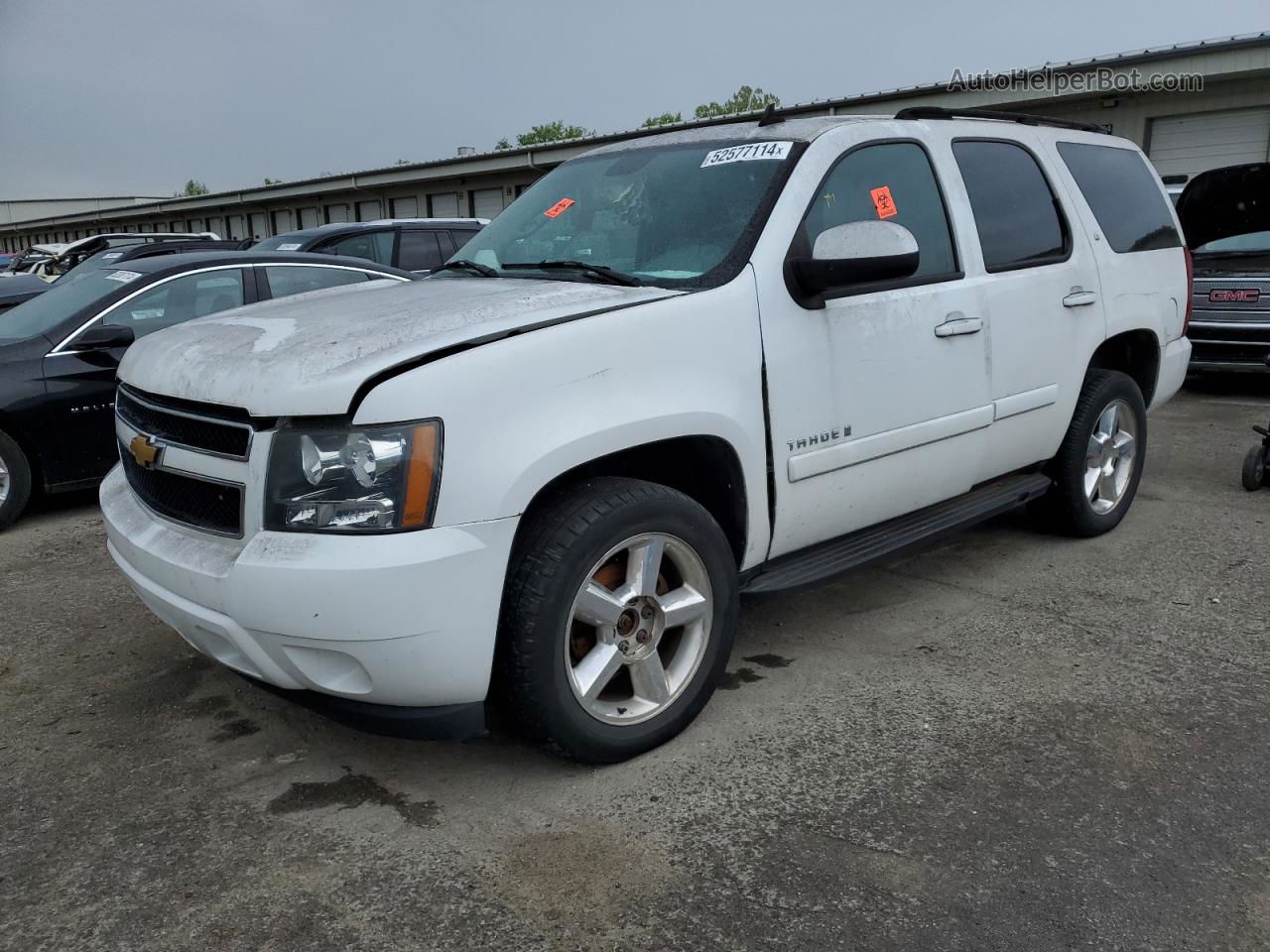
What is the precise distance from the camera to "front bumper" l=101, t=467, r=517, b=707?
2471 mm

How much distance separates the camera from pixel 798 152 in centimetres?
352

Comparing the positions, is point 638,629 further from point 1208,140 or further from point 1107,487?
point 1208,140

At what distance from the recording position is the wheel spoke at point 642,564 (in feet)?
9.67

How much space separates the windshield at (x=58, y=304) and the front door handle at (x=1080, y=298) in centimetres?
541

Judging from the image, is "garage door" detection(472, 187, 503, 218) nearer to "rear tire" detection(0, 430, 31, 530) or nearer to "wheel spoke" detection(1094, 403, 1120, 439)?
"rear tire" detection(0, 430, 31, 530)

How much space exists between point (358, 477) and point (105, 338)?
14.4 ft

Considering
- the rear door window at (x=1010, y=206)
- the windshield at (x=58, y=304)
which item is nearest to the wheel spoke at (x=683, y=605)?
the rear door window at (x=1010, y=206)

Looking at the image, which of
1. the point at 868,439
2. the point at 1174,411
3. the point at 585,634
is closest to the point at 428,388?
the point at 585,634

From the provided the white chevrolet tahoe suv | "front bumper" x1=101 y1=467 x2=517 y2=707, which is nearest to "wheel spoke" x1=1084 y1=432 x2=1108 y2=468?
the white chevrolet tahoe suv

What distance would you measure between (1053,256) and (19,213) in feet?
370

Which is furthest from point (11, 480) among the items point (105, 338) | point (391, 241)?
point (391, 241)

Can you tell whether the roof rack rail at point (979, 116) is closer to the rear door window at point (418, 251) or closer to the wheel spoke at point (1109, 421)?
the wheel spoke at point (1109, 421)

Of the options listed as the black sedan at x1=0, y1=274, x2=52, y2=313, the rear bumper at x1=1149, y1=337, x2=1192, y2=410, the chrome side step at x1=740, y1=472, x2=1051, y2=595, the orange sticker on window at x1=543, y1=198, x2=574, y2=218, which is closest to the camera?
the chrome side step at x1=740, y1=472, x2=1051, y2=595

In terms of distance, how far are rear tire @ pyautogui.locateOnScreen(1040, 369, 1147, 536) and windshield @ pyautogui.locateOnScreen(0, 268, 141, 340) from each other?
18.2 ft
